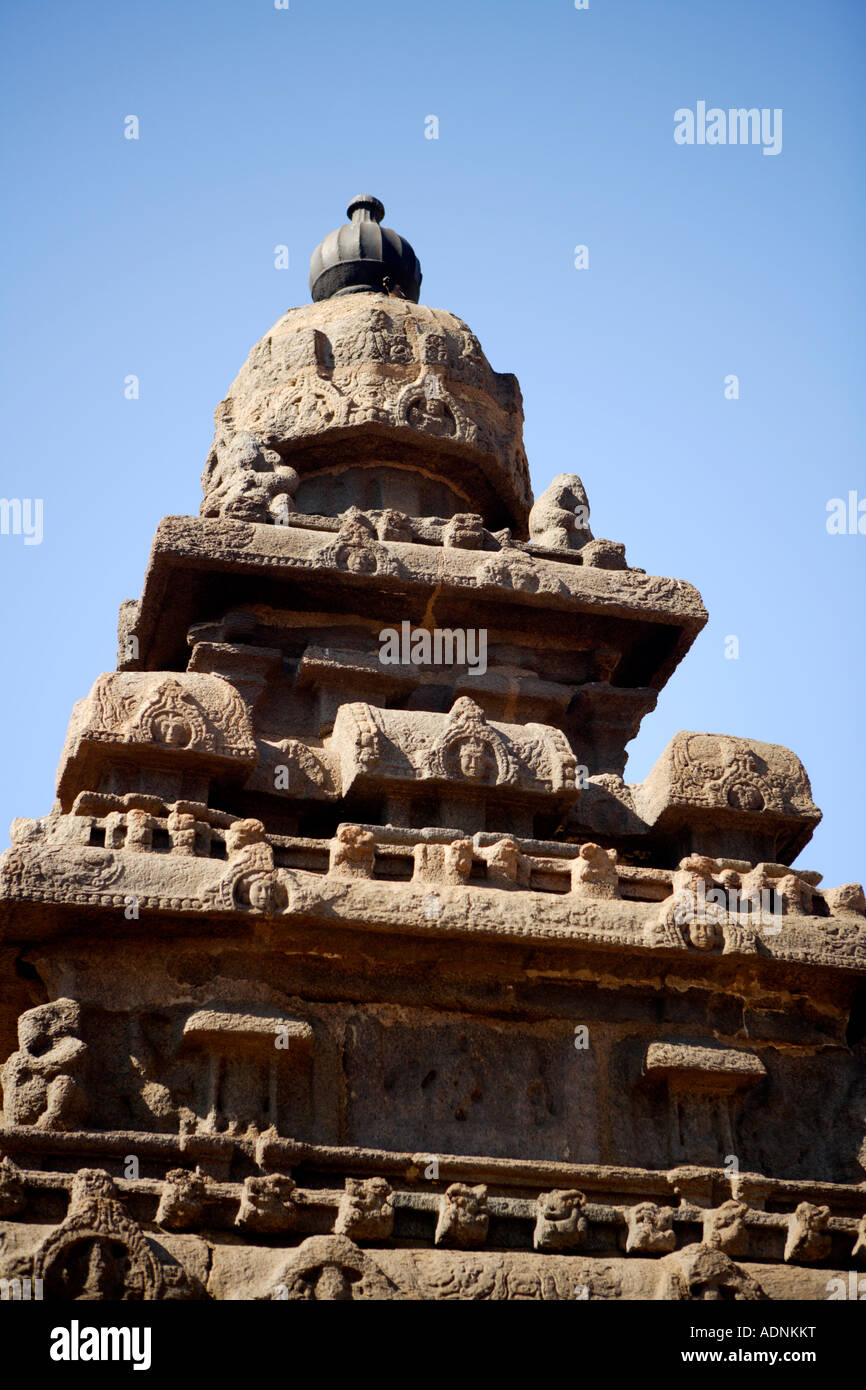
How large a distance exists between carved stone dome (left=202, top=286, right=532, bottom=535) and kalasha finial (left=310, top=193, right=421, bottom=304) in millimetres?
792

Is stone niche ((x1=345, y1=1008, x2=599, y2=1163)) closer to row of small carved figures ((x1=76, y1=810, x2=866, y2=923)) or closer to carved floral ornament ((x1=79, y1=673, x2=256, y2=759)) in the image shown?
row of small carved figures ((x1=76, y1=810, x2=866, y2=923))

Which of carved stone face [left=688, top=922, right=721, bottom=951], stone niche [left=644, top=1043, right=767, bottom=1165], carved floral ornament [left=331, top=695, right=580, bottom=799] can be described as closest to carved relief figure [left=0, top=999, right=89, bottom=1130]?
carved floral ornament [left=331, top=695, right=580, bottom=799]

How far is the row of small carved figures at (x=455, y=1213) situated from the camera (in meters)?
9.82

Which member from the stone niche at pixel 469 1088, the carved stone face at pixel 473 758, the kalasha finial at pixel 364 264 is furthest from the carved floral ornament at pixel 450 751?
the kalasha finial at pixel 364 264

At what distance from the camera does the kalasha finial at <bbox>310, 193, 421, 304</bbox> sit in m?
17.5

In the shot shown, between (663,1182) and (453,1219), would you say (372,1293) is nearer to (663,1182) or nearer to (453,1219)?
(453,1219)

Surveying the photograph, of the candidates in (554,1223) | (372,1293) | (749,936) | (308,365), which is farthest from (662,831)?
(308,365)

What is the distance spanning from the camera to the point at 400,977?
11.2 meters

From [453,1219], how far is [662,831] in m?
3.63

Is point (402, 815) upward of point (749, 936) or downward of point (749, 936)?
upward

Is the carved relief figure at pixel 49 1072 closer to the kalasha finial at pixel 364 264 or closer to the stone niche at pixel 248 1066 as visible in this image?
the stone niche at pixel 248 1066

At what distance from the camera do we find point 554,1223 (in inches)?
401
